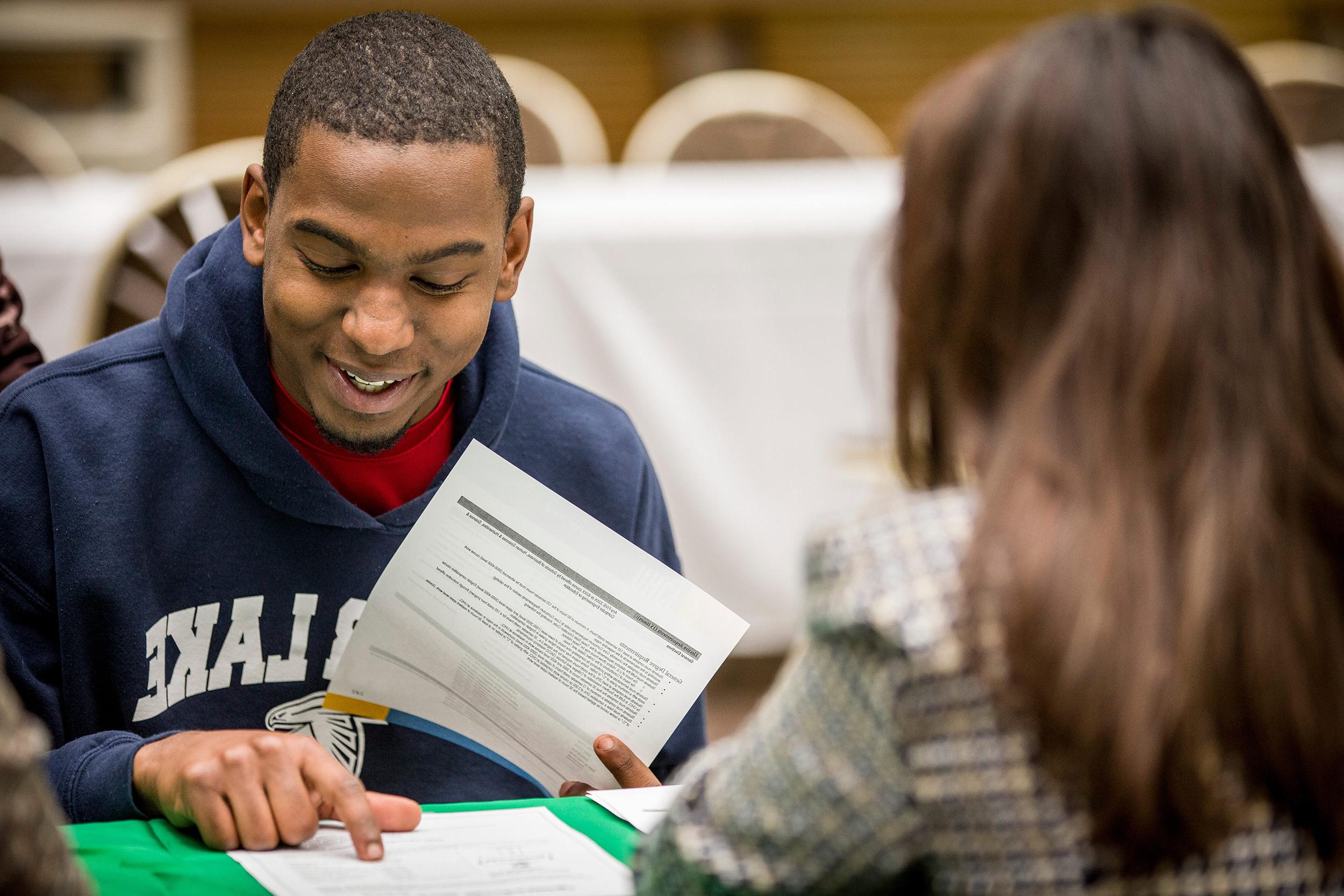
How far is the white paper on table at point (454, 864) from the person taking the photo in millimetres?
799

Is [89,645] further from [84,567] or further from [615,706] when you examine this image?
[615,706]

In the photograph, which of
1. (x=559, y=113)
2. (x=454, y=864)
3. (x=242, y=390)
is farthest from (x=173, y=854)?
(x=559, y=113)

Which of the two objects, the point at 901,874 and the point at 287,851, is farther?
the point at 287,851

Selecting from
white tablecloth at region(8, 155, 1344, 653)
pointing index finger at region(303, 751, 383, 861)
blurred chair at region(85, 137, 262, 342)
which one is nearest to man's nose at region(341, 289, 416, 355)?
pointing index finger at region(303, 751, 383, 861)

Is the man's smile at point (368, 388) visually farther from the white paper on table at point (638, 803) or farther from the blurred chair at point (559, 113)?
the blurred chair at point (559, 113)

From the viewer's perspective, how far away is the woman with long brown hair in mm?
583

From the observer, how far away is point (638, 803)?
0.96m

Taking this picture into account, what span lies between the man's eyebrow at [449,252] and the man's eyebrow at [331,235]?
40mm

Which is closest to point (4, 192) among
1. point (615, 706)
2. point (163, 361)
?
point (163, 361)

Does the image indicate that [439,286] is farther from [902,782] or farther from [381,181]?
[902,782]

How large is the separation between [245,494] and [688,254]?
1.40 m

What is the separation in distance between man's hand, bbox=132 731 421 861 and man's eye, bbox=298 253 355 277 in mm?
377

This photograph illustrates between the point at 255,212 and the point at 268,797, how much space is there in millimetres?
536

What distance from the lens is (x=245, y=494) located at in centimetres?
116
